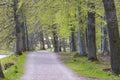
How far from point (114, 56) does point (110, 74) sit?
1.05 metres

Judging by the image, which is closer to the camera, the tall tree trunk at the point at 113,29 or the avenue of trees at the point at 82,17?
the tall tree trunk at the point at 113,29

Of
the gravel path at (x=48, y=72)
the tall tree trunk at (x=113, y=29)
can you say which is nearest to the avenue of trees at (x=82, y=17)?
the tall tree trunk at (x=113, y=29)

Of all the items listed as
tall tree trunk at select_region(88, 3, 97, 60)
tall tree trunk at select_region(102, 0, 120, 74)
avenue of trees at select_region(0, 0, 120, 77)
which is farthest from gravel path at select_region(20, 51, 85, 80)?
tall tree trunk at select_region(88, 3, 97, 60)

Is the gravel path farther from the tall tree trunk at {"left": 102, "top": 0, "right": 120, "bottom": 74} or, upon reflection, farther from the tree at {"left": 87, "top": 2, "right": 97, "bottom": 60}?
the tree at {"left": 87, "top": 2, "right": 97, "bottom": 60}

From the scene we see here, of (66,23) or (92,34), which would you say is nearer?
(92,34)

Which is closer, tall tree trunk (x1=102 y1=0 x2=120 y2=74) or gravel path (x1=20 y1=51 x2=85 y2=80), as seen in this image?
tall tree trunk (x1=102 y1=0 x2=120 y2=74)

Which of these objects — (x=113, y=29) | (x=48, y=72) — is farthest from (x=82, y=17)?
(x=113, y=29)

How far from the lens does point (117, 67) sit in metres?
16.9

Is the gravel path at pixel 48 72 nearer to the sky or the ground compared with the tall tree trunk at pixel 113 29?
nearer to the ground

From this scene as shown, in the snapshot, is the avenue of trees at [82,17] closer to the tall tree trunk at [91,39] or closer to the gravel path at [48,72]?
the tall tree trunk at [91,39]

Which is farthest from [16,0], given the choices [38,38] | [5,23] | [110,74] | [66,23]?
[38,38]

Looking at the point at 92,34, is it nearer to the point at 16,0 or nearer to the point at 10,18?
the point at 16,0

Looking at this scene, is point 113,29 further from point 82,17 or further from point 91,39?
point 82,17

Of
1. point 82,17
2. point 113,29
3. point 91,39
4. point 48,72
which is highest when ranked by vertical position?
point 82,17
